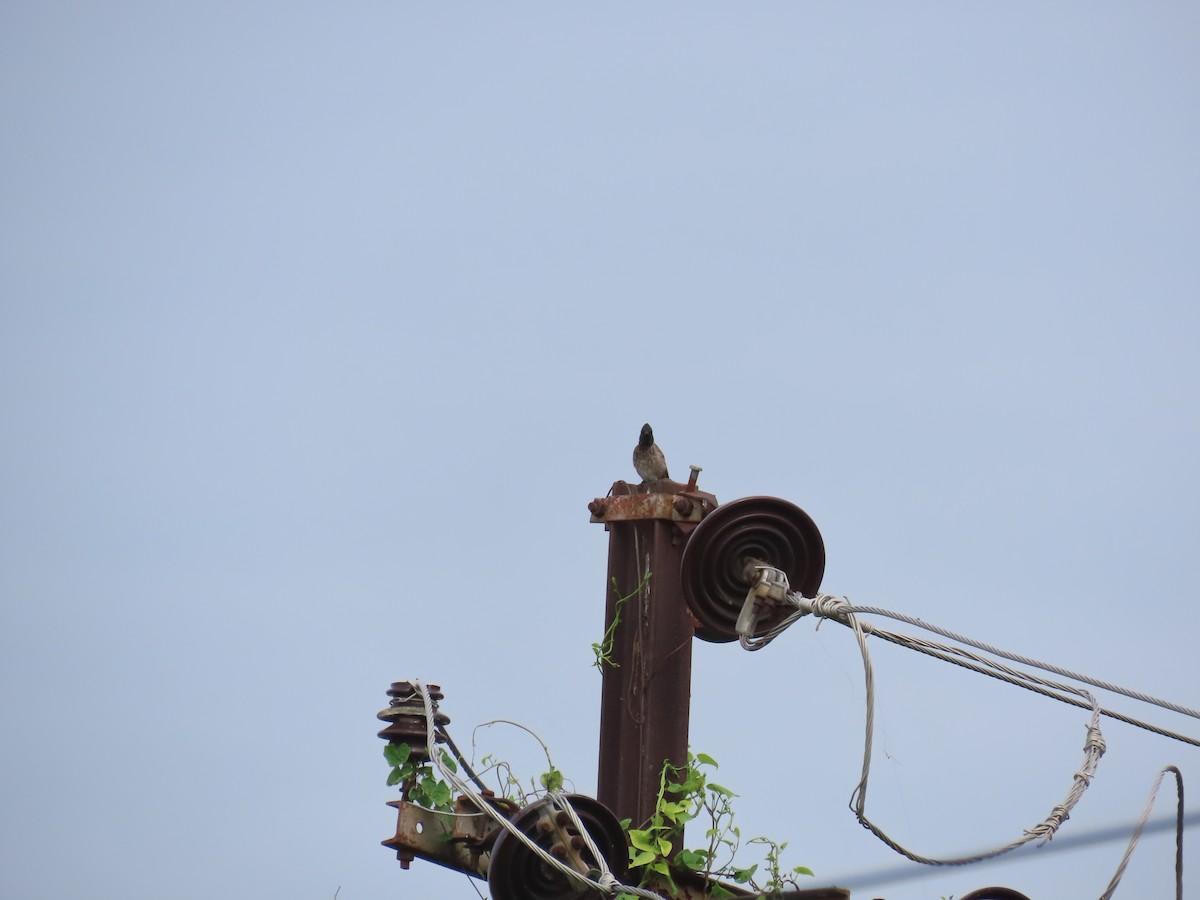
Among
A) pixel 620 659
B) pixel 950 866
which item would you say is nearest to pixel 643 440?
pixel 620 659

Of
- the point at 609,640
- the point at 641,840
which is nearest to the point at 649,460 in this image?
the point at 609,640

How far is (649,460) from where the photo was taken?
6.52m

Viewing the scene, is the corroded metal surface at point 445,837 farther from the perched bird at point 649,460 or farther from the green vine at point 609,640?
the perched bird at point 649,460

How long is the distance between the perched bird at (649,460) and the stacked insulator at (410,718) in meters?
1.52

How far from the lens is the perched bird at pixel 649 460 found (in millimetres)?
6429

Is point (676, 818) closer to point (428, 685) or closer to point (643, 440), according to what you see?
point (428, 685)

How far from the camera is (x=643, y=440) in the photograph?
265 inches

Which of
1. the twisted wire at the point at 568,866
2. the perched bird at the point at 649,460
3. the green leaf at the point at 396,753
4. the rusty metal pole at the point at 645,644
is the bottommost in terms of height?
the twisted wire at the point at 568,866

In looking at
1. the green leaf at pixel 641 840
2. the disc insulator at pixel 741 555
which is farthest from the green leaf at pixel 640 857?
the disc insulator at pixel 741 555

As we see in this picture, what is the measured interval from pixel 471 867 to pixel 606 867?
1.66 feet

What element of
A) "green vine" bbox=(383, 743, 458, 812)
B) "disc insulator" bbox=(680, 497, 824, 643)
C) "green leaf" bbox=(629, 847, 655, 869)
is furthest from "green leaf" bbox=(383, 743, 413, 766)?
"disc insulator" bbox=(680, 497, 824, 643)

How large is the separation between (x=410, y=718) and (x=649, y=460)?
5.75 ft

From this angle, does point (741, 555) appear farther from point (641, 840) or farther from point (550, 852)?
point (550, 852)

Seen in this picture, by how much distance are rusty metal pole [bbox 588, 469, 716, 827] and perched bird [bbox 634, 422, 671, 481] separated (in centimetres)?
88
